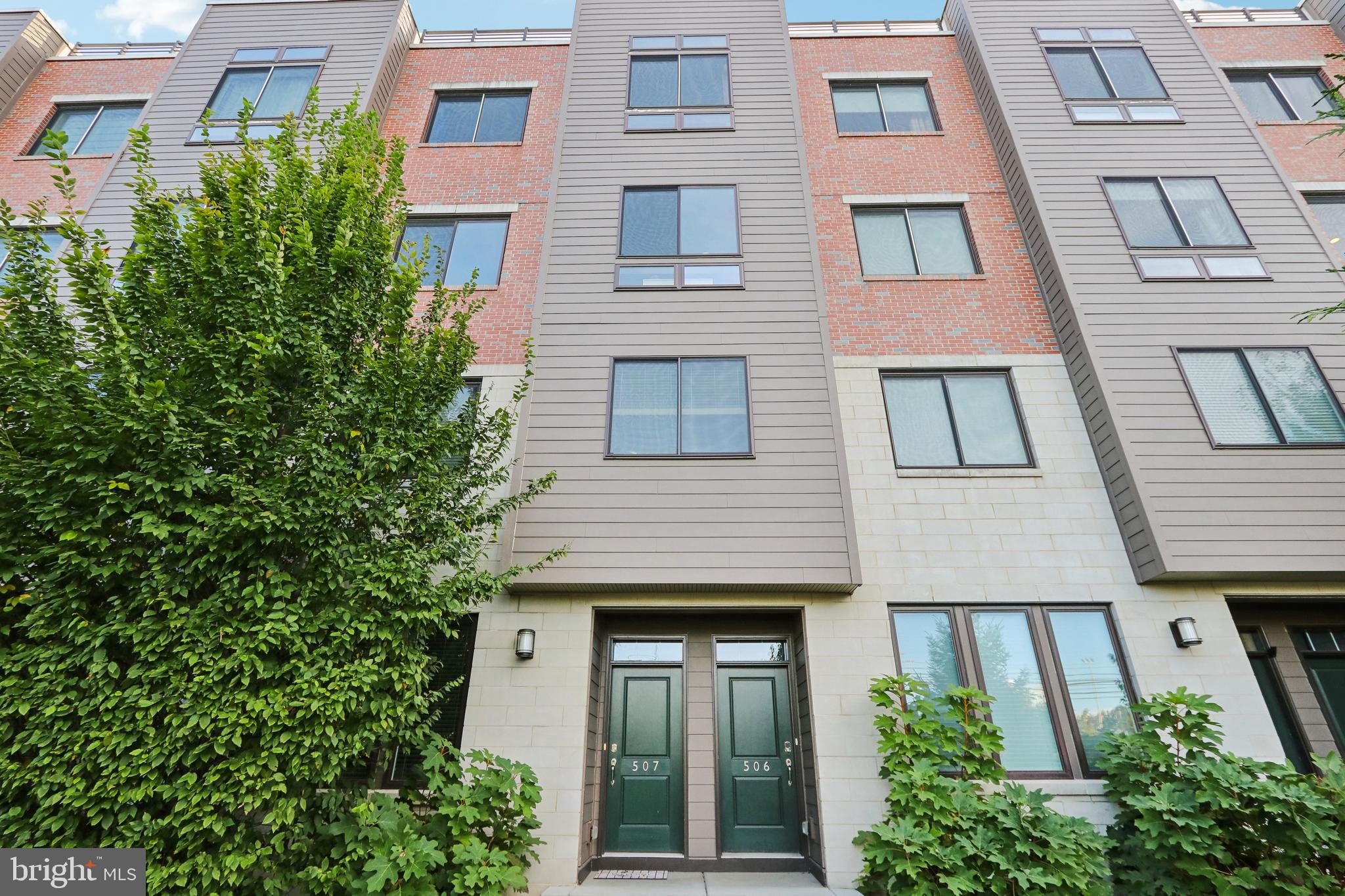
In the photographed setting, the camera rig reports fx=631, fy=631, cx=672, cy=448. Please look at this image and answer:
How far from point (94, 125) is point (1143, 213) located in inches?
699

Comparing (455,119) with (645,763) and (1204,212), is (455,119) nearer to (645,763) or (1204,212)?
(645,763)

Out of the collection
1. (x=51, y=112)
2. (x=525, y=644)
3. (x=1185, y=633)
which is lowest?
(x=525, y=644)

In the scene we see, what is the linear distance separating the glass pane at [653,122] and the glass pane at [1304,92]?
1058 cm

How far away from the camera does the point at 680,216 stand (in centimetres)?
926

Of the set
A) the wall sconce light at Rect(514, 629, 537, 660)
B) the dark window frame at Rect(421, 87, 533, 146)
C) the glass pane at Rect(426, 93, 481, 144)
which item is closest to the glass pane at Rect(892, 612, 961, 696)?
the wall sconce light at Rect(514, 629, 537, 660)

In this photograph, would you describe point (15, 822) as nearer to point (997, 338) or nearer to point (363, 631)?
point (363, 631)

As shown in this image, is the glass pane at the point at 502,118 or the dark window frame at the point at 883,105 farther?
the glass pane at the point at 502,118

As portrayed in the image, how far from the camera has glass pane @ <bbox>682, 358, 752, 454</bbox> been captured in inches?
297

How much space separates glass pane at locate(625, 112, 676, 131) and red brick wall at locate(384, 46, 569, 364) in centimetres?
137

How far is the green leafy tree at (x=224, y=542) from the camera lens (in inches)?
160

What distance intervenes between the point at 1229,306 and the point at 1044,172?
304cm

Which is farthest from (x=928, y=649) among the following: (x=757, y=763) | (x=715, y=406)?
(x=715, y=406)

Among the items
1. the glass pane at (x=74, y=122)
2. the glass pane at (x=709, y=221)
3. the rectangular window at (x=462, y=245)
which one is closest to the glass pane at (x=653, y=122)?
the glass pane at (x=709, y=221)

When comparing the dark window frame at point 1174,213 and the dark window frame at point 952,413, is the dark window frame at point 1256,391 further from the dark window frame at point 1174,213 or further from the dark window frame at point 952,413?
the dark window frame at point 952,413
